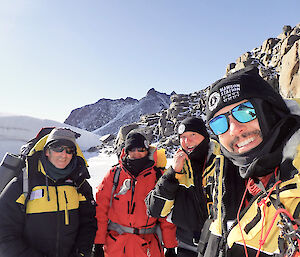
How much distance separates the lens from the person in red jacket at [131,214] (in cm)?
283

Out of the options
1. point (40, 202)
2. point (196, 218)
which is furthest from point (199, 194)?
point (40, 202)

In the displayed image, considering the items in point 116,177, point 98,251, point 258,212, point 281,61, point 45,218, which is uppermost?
point 281,61

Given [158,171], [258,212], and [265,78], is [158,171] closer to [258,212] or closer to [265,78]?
[258,212]

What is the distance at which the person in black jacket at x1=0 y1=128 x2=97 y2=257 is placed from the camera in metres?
2.30

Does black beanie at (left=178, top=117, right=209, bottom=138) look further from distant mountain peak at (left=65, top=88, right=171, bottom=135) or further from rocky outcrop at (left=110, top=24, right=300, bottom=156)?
distant mountain peak at (left=65, top=88, right=171, bottom=135)

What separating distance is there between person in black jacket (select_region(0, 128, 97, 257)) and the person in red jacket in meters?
0.28

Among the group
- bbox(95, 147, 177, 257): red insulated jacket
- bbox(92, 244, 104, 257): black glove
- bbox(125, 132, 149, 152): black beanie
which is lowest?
bbox(92, 244, 104, 257): black glove

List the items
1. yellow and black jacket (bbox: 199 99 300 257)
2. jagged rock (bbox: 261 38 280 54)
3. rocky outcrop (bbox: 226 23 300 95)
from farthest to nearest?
jagged rock (bbox: 261 38 280 54), rocky outcrop (bbox: 226 23 300 95), yellow and black jacket (bbox: 199 99 300 257)

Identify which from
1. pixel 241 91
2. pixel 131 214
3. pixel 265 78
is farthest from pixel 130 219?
pixel 265 78

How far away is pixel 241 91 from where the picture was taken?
4.41 ft

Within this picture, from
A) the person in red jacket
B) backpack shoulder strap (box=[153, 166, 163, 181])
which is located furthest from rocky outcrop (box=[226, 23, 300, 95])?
the person in red jacket

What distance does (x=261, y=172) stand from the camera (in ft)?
4.02

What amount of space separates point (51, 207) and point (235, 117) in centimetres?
233

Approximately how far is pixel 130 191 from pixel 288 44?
26534 millimetres
